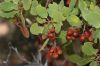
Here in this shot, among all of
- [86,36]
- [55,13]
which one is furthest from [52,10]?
[86,36]

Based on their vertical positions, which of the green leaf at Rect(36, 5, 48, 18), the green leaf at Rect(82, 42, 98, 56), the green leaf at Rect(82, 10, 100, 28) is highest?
the green leaf at Rect(82, 10, 100, 28)

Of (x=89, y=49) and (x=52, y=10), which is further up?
(x=52, y=10)

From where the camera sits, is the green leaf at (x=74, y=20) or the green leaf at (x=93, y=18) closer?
the green leaf at (x=93, y=18)

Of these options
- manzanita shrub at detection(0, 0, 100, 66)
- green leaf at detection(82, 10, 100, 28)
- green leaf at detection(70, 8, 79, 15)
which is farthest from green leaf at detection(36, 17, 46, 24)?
green leaf at detection(82, 10, 100, 28)

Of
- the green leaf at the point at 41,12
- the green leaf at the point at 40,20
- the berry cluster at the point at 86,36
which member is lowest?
the berry cluster at the point at 86,36

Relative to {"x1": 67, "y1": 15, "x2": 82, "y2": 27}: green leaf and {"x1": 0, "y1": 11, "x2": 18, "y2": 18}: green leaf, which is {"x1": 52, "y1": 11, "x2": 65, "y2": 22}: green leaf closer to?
{"x1": 67, "y1": 15, "x2": 82, "y2": 27}: green leaf

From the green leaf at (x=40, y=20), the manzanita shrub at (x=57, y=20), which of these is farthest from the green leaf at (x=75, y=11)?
the green leaf at (x=40, y=20)

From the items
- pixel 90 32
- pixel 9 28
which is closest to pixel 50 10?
pixel 90 32

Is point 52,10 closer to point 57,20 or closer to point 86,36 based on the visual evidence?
point 57,20

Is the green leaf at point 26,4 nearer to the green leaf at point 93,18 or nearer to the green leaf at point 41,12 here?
the green leaf at point 41,12

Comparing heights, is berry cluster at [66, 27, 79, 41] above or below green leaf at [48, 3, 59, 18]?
below

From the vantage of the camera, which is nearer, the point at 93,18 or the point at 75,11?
the point at 93,18
